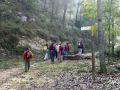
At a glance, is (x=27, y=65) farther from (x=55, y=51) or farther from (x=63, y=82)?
(x=63, y=82)

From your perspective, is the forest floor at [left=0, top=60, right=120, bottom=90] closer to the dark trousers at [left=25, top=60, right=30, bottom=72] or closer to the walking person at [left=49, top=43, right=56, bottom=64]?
the dark trousers at [left=25, top=60, right=30, bottom=72]

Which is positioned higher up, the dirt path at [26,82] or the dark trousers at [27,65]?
the dark trousers at [27,65]

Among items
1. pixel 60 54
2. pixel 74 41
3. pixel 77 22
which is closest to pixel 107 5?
pixel 60 54

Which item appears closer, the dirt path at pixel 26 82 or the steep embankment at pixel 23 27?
the dirt path at pixel 26 82

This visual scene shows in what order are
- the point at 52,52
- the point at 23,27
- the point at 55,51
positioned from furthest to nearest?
1. the point at 23,27
2. the point at 55,51
3. the point at 52,52

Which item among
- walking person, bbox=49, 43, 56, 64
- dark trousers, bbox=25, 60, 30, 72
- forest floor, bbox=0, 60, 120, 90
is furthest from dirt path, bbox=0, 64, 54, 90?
walking person, bbox=49, 43, 56, 64

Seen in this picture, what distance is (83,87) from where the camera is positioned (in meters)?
14.6

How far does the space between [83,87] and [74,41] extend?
138 ft

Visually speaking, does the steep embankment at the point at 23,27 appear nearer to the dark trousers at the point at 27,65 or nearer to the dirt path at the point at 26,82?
the dark trousers at the point at 27,65

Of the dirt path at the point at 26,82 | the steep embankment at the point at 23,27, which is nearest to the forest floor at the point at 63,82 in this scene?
the dirt path at the point at 26,82

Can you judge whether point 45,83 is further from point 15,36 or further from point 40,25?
point 40,25

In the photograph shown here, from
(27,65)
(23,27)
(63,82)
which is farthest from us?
(23,27)

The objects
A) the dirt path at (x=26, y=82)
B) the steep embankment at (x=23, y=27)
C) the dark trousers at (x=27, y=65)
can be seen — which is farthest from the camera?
the steep embankment at (x=23, y=27)

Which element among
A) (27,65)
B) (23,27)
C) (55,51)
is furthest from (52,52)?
(23,27)
